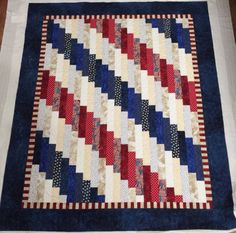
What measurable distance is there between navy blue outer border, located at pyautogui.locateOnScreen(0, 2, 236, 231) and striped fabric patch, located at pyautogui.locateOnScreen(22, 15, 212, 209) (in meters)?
0.03

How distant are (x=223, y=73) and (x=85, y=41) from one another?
1.92ft

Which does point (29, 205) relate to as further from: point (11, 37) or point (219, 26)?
point (219, 26)

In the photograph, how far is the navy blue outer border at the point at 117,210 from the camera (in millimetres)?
1292

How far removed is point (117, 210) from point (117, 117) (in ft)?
1.15

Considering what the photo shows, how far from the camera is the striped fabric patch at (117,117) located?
135 centimetres

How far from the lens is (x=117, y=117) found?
4.81 feet

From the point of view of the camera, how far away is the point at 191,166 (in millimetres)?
1376

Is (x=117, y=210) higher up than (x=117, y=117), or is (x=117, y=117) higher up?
(x=117, y=117)

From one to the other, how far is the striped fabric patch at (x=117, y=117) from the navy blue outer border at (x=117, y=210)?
0.03 m

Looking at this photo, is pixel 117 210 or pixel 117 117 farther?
pixel 117 117

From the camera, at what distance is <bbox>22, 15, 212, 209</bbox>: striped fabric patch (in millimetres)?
1347

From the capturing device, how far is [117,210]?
132 cm

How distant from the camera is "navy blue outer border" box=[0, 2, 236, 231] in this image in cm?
129

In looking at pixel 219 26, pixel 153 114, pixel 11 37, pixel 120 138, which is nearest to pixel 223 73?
pixel 219 26
